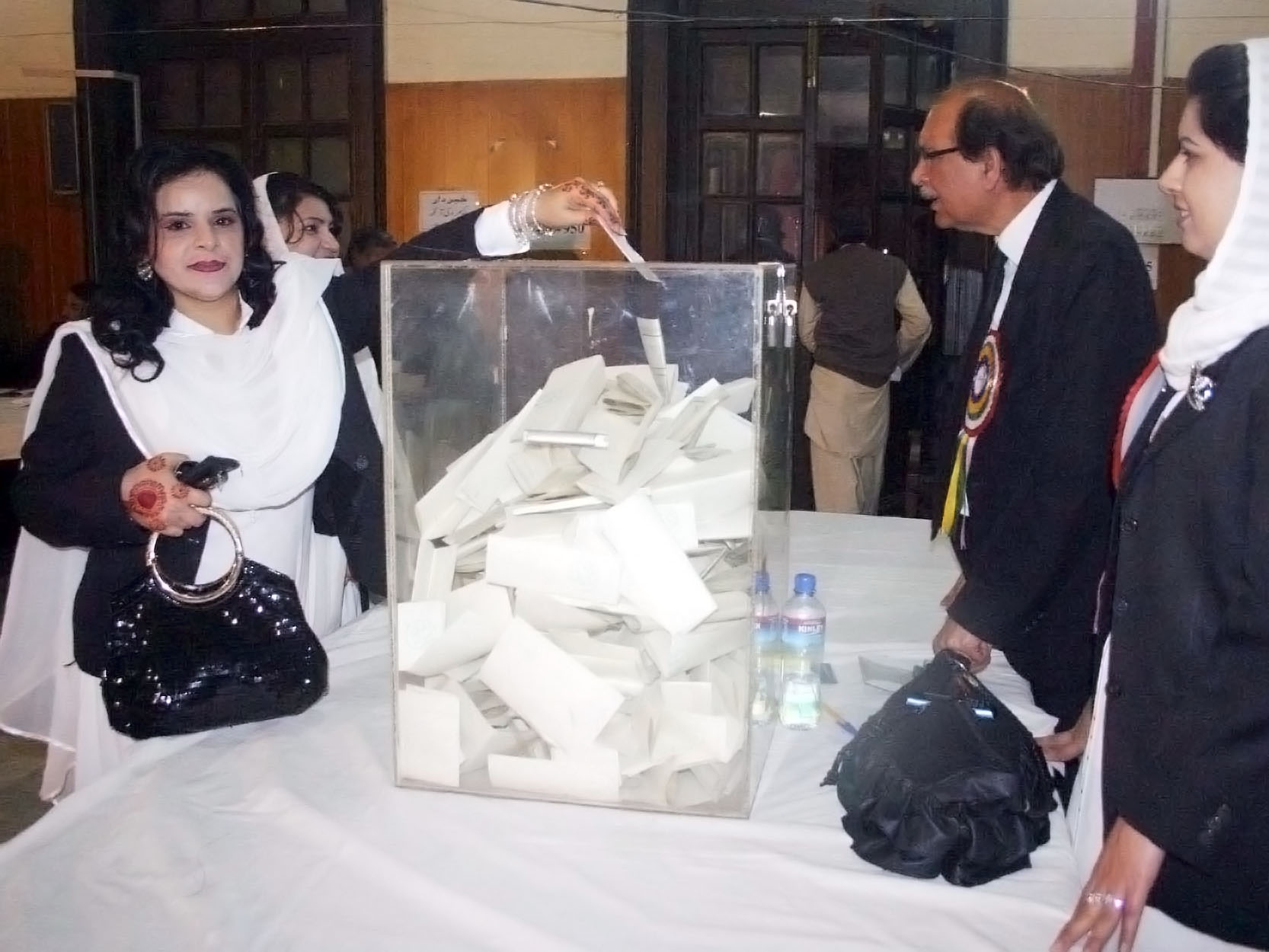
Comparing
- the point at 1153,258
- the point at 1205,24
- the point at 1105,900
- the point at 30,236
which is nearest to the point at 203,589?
the point at 1105,900

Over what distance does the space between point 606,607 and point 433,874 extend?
0.91 feet

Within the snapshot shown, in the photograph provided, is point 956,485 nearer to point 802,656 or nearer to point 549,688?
point 802,656

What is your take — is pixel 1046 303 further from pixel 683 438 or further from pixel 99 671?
pixel 99 671

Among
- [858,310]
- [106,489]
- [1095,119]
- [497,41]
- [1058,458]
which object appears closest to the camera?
[106,489]

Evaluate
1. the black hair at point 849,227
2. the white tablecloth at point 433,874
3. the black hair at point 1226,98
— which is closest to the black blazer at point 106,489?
the white tablecloth at point 433,874

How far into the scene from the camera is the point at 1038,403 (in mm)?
A: 1596

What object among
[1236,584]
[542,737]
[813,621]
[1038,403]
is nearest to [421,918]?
[542,737]

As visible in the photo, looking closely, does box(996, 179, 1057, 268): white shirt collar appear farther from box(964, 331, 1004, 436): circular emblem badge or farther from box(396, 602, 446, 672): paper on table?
box(396, 602, 446, 672): paper on table

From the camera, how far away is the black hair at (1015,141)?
1840 millimetres

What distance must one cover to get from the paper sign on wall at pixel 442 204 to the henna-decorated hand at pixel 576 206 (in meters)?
3.64

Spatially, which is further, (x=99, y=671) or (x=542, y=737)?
(x=99, y=671)

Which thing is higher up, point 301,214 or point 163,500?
point 301,214

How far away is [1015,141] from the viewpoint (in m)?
1.84

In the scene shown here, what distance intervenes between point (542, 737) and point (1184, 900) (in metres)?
0.60
